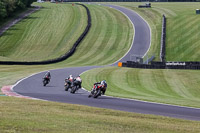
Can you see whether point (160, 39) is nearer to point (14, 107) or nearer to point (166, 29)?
point (166, 29)

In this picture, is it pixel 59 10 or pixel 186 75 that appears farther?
pixel 59 10

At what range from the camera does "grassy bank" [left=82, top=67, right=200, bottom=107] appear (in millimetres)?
32816

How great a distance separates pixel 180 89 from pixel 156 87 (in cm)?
199

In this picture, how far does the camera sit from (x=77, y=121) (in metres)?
15.3

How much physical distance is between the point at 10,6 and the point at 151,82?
233 ft

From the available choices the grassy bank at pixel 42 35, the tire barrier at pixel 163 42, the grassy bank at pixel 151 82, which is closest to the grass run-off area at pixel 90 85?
the grassy bank at pixel 151 82

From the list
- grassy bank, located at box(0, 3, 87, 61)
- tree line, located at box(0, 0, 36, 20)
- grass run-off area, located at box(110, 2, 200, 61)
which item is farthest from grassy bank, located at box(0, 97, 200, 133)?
tree line, located at box(0, 0, 36, 20)

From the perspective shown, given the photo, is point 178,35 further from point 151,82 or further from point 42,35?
point 151,82

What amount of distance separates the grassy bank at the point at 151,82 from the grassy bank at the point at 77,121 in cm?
1216

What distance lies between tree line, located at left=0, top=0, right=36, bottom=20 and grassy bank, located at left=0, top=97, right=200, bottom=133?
258 feet

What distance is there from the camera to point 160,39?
242ft

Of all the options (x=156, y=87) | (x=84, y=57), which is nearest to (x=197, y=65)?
(x=156, y=87)

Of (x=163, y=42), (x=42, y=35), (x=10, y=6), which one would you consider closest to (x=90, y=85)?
(x=163, y=42)

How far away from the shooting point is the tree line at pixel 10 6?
9520 centimetres
